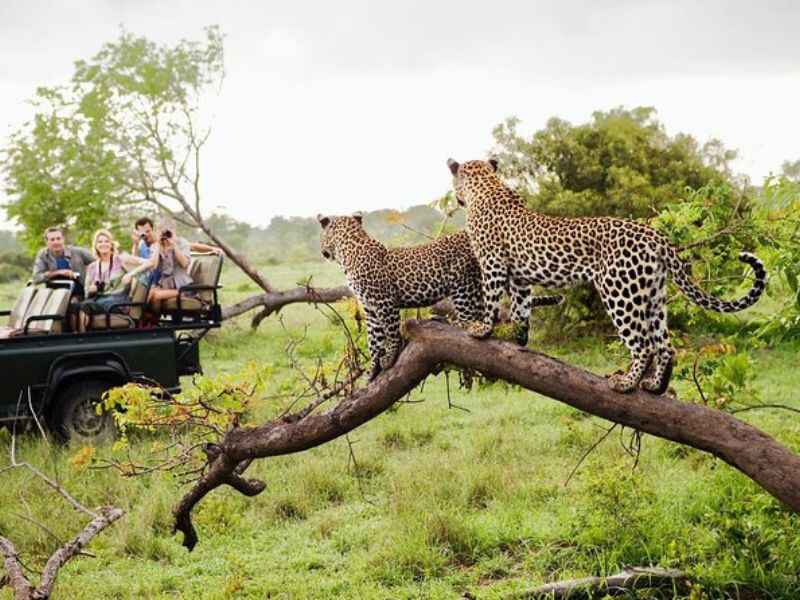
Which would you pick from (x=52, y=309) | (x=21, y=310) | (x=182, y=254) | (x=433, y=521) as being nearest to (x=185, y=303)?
(x=182, y=254)

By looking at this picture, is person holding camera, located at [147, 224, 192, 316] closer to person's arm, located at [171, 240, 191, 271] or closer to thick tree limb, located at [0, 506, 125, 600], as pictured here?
person's arm, located at [171, 240, 191, 271]

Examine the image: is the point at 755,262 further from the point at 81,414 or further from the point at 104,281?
the point at 81,414

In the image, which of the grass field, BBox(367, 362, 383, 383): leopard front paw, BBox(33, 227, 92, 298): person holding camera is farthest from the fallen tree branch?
BBox(33, 227, 92, 298): person holding camera

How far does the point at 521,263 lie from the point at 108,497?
241 inches

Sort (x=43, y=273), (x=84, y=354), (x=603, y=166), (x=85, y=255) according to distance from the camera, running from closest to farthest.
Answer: (x=84, y=354)
(x=43, y=273)
(x=85, y=255)
(x=603, y=166)

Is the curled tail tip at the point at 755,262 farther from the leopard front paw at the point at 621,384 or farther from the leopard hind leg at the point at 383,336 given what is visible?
the leopard hind leg at the point at 383,336

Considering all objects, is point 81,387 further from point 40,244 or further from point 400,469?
point 40,244

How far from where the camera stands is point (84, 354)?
9672 mm

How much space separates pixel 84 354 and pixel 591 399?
6903mm

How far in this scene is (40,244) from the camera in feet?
58.3

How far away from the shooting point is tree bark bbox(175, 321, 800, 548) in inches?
157

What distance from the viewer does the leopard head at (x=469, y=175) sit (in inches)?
156

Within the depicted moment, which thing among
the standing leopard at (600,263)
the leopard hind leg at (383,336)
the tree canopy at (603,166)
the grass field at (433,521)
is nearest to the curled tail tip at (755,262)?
the standing leopard at (600,263)

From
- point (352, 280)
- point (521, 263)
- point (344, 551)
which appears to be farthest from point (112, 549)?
point (521, 263)
